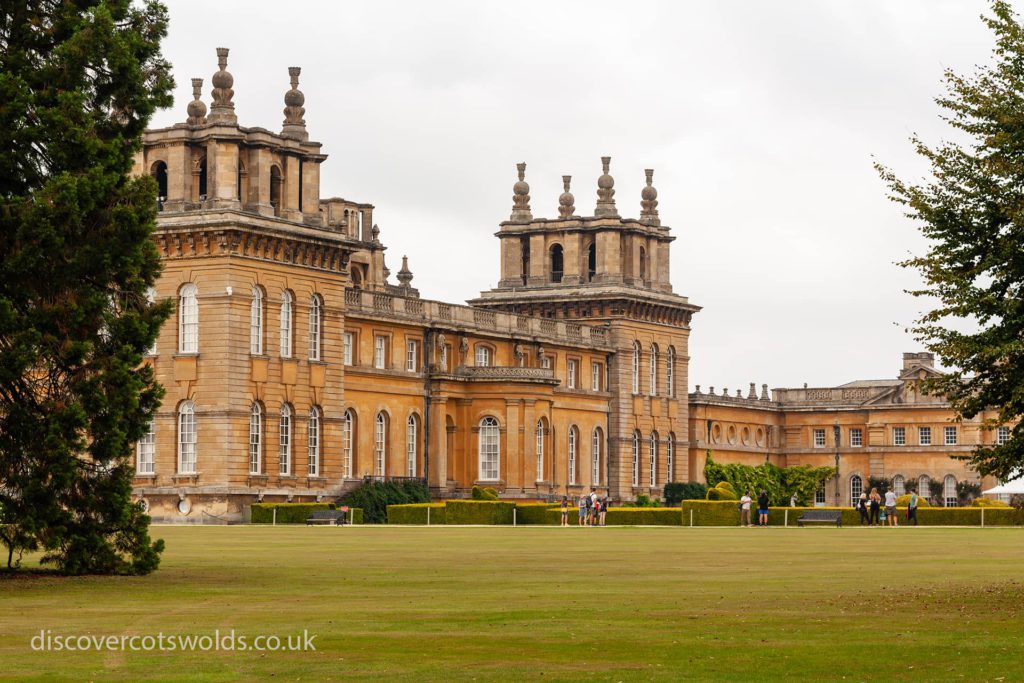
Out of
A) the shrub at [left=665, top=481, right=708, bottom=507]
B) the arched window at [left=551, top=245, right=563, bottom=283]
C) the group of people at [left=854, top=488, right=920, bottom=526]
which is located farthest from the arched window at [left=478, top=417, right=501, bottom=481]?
the group of people at [left=854, top=488, right=920, bottom=526]

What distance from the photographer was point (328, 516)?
6278 centimetres

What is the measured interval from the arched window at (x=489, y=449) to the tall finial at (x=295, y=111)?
17.0m

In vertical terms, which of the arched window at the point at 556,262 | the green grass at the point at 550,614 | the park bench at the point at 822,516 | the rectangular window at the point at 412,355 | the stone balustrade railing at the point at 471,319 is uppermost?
the arched window at the point at 556,262

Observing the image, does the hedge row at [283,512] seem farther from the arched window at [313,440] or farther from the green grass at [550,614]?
the green grass at [550,614]

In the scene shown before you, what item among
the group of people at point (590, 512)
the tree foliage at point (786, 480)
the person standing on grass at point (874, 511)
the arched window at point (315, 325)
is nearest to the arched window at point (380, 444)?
the arched window at point (315, 325)

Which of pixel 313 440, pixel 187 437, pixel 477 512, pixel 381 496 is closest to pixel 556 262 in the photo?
pixel 381 496

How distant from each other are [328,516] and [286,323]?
9.17 m

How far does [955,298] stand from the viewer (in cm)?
2427

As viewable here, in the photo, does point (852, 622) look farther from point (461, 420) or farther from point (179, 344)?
point (461, 420)

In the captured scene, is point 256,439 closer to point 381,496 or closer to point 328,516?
Result: point 328,516

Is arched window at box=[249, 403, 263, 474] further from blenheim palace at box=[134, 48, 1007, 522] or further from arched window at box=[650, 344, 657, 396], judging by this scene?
arched window at box=[650, 344, 657, 396]

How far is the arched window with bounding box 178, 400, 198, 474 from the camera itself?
6569cm

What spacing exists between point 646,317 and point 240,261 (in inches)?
1263

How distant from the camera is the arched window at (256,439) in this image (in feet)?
218
